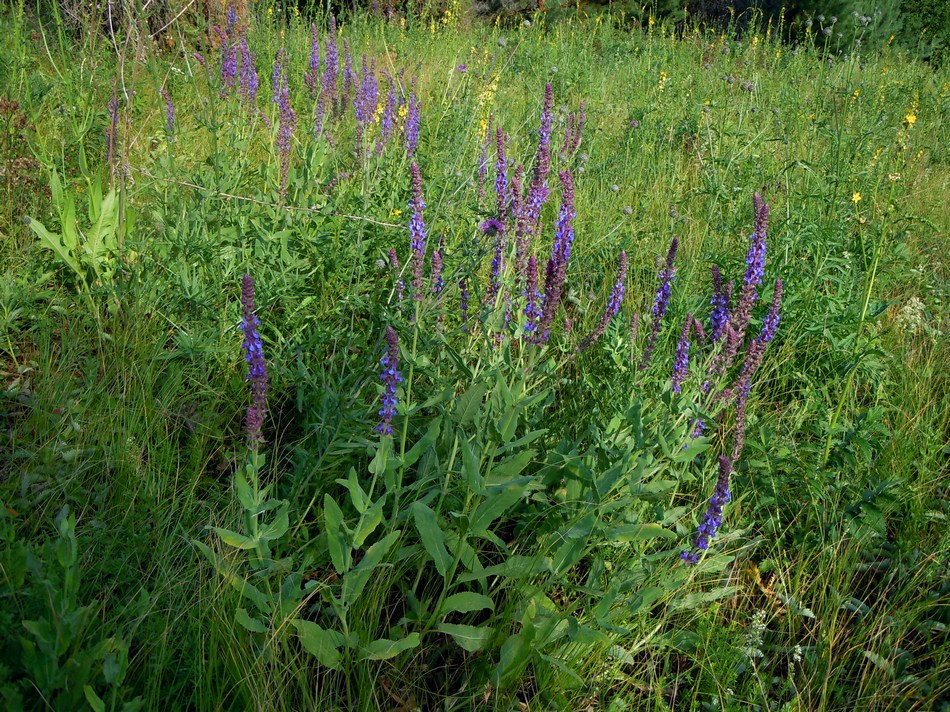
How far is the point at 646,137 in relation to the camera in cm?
469

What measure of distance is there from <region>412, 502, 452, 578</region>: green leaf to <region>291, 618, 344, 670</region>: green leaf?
10.5 inches

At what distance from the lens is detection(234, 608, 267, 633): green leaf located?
1501 mm

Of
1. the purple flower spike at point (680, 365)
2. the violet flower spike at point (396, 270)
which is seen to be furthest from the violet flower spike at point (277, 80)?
the purple flower spike at point (680, 365)

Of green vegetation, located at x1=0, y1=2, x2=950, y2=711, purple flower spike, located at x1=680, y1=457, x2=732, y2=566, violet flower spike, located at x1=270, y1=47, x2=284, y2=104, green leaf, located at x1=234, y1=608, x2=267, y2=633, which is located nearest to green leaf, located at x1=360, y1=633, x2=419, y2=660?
green vegetation, located at x1=0, y1=2, x2=950, y2=711

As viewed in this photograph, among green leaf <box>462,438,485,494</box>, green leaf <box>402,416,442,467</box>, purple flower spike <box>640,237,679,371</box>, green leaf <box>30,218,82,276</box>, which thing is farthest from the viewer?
green leaf <box>30,218,82,276</box>

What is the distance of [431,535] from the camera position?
5.34 feet

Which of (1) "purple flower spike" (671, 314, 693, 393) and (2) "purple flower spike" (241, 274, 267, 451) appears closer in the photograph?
(2) "purple flower spike" (241, 274, 267, 451)

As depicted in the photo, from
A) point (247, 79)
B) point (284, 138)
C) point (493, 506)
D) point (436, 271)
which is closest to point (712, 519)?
point (493, 506)

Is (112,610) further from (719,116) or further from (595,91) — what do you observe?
(595,91)

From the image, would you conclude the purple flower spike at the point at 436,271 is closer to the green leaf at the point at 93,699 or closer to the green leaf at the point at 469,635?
the green leaf at the point at 469,635

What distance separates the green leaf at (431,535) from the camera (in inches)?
63.5

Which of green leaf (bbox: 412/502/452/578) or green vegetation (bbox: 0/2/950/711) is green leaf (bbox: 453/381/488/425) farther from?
green leaf (bbox: 412/502/452/578)

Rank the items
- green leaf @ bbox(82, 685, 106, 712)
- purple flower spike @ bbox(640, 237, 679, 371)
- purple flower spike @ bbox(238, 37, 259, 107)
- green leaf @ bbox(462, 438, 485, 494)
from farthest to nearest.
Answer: purple flower spike @ bbox(238, 37, 259, 107), purple flower spike @ bbox(640, 237, 679, 371), green leaf @ bbox(462, 438, 485, 494), green leaf @ bbox(82, 685, 106, 712)

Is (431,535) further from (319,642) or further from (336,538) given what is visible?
(319,642)
